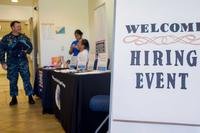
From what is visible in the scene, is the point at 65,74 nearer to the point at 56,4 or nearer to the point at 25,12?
the point at 56,4

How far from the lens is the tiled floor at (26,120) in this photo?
10.7 feet

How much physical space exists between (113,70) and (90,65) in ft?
5.74

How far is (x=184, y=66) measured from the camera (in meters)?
1.54

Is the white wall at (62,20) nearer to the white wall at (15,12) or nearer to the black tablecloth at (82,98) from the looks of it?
the black tablecloth at (82,98)

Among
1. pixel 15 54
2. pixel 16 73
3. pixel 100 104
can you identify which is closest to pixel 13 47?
pixel 15 54

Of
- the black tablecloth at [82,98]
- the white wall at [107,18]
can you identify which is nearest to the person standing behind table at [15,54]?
the white wall at [107,18]

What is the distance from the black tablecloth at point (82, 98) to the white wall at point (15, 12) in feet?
20.8

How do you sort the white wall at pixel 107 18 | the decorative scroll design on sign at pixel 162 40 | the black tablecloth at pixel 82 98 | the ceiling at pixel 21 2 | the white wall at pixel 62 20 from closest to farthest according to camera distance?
1. the decorative scroll design on sign at pixel 162 40
2. the black tablecloth at pixel 82 98
3. the white wall at pixel 107 18
4. the white wall at pixel 62 20
5. the ceiling at pixel 21 2

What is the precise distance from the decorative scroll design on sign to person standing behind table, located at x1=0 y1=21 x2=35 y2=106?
11.3 ft

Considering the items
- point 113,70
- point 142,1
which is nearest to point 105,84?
point 113,70

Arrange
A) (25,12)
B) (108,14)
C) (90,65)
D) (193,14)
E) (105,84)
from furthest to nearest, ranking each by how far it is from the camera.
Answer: (25,12), (108,14), (90,65), (105,84), (193,14)

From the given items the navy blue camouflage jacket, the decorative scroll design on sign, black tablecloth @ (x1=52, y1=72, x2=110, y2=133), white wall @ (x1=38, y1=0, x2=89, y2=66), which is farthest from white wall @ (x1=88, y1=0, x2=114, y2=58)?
the decorative scroll design on sign

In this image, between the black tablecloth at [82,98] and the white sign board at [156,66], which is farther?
the black tablecloth at [82,98]

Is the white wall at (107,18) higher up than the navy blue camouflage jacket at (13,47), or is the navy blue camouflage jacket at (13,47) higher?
the white wall at (107,18)
